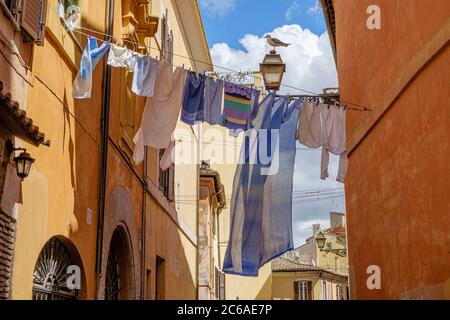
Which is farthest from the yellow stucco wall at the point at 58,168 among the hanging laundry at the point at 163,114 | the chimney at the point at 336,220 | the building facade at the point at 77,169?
the chimney at the point at 336,220

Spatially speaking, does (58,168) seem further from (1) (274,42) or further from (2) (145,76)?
(1) (274,42)

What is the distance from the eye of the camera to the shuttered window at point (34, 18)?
7.43 meters

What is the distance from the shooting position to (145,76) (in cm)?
938

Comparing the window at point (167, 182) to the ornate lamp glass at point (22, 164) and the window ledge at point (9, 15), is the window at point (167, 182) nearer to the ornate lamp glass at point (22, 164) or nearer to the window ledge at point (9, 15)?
the window ledge at point (9, 15)

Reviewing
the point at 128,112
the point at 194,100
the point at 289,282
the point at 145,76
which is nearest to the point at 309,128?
the point at 194,100

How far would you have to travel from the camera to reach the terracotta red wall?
798cm

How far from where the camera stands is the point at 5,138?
674 cm

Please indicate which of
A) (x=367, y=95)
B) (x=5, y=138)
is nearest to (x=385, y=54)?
(x=367, y=95)

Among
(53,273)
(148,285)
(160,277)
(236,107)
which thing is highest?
(236,107)

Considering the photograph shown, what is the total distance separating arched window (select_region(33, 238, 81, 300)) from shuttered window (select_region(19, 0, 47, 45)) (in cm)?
252

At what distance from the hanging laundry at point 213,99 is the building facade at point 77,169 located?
1.73 metres

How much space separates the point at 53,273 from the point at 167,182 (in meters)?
8.22

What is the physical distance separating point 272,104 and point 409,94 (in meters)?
2.04

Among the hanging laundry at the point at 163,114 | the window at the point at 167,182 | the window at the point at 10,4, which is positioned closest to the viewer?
the window at the point at 10,4
